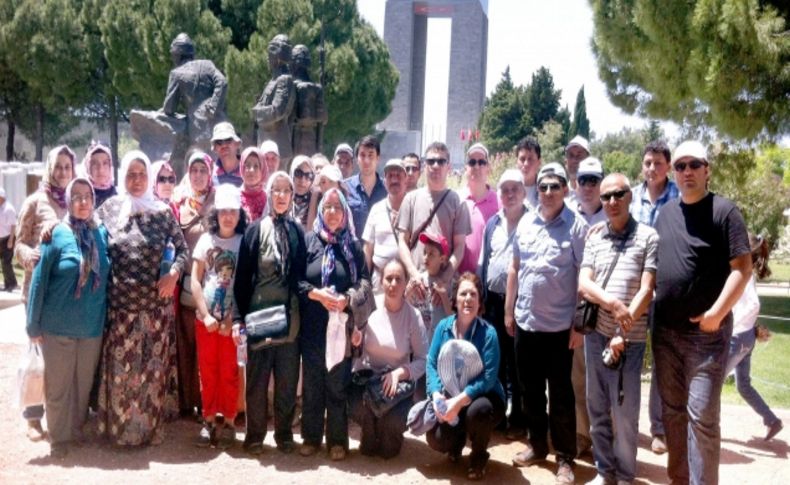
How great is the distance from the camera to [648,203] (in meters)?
4.93

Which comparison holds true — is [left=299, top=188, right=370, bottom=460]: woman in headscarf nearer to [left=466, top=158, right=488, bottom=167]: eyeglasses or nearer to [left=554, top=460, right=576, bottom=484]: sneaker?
[left=466, top=158, right=488, bottom=167]: eyeglasses

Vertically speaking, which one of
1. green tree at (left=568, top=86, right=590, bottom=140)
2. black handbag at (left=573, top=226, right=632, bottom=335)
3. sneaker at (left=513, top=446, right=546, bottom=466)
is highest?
green tree at (left=568, top=86, right=590, bottom=140)

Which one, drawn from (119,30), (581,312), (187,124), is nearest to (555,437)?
(581,312)

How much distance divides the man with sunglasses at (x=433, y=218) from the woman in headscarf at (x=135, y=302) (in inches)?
59.5

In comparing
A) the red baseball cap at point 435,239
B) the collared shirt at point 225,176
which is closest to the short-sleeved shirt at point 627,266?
the red baseball cap at point 435,239

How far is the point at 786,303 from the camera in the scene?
13477mm

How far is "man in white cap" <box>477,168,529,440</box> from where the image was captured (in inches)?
187

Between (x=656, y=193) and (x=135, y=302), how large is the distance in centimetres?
349

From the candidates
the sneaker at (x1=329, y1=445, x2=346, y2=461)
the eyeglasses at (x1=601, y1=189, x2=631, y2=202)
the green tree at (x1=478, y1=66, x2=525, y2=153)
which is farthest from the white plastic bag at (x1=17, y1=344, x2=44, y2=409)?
the green tree at (x1=478, y1=66, x2=525, y2=153)

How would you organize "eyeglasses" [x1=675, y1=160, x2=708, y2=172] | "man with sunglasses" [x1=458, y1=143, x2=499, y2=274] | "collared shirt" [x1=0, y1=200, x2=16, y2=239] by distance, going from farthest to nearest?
"collared shirt" [x1=0, y1=200, x2=16, y2=239] → "man with sunglasses" [x1=458, y1=143, x2=499, y2=274] → "eyeglasses" [x1=675, y1=160, x2=708, y2=172]

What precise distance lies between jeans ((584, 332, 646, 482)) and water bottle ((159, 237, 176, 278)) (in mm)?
2584

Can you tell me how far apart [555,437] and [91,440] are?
2937mm

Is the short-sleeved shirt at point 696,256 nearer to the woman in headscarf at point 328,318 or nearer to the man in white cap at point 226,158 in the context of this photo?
the woman in headscarf at point 328,318

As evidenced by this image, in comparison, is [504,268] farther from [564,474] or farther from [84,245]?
[84,245]
